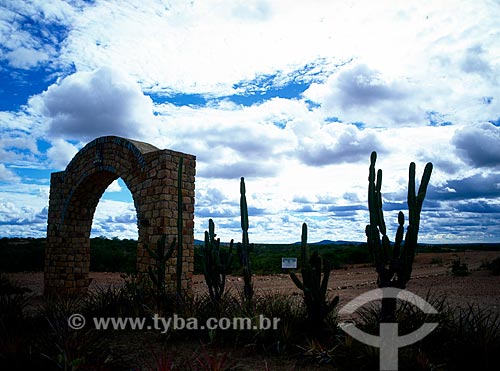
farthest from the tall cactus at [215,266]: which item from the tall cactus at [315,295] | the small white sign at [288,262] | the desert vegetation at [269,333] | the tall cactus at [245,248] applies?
the small white sign at [288,262]

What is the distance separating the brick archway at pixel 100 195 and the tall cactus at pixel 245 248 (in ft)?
8.42

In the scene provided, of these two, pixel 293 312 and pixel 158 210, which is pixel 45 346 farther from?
pixel 158 210

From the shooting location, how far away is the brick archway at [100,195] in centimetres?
991

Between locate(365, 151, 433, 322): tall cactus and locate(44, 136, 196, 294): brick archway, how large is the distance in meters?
5.39

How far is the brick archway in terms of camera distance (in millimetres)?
9906

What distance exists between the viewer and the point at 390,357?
449cm

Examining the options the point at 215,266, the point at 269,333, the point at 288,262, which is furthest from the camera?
the point at 288,262

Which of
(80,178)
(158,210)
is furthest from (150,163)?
(80,178)

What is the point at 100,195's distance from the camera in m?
13.6

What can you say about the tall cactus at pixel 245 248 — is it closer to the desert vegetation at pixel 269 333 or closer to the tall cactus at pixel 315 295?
the desert vegetation at pixel 269 333

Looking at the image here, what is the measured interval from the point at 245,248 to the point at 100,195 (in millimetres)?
7840

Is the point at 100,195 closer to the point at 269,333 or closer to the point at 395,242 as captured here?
the point at 269,333

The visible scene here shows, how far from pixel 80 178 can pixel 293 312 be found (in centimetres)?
893

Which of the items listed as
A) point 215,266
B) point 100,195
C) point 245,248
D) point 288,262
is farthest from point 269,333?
point 100,195
